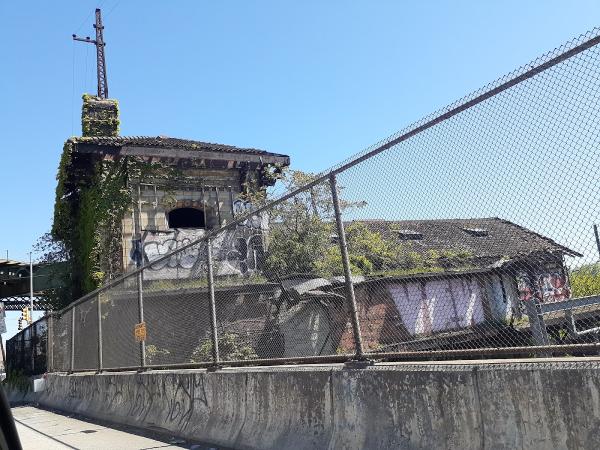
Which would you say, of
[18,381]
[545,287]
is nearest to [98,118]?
[18,381]

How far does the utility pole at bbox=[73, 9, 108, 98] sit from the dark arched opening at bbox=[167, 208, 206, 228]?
11.2 meters

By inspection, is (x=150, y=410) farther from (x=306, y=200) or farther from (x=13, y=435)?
(x=13, y=435)

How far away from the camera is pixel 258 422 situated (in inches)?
245

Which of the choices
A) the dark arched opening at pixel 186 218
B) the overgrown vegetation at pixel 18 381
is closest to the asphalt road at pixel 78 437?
the overgrown vegetation at pixel 18 381

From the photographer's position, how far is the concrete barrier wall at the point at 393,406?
339 cm

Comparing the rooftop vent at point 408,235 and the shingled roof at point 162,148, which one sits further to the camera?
the shingled roof at point 162,148

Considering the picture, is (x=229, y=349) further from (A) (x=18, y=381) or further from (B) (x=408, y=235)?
(A) (x=18, y=381)

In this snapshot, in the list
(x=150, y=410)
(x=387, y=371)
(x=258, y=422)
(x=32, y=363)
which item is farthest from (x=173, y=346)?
(x=32, y=363)

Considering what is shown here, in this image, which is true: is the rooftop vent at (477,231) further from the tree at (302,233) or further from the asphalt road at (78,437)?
the asphalt road at (78,437)

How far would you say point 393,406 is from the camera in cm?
452

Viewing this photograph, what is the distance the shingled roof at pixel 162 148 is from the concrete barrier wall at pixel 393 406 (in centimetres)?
1447

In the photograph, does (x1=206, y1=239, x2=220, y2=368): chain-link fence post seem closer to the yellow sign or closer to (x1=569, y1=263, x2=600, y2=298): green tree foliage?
the yellow sign

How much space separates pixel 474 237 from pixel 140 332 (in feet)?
22.5

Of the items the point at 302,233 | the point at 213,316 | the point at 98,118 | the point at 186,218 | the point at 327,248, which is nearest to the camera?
the point at 327,248
